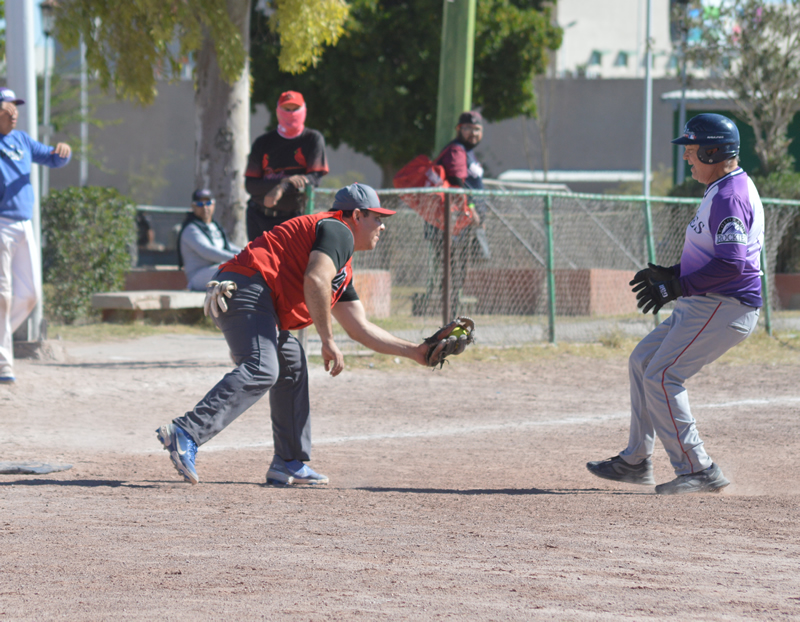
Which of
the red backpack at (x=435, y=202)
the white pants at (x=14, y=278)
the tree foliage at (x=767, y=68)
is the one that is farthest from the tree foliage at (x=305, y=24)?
the tree foliage at (x=767, y=68)

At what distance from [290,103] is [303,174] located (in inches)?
24.6

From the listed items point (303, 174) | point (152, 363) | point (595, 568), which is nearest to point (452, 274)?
point (303, 174)

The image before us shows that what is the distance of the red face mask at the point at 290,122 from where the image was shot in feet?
28.0

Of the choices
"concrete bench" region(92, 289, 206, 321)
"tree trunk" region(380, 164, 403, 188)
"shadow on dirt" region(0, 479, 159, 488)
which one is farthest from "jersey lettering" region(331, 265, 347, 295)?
"tree trunk" region(380, 164, 403, 188)

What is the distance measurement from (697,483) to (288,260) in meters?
2.35

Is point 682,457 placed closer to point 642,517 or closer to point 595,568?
point 642,517

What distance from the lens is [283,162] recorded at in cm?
862

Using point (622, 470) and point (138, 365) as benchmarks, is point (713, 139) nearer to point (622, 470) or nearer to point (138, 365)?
point (622, 470)

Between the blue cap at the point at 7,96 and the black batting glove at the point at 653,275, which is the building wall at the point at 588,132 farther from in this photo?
the black batting glove at the point at 653,275

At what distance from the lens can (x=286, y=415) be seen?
17.1ft

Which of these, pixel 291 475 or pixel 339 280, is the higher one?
pixel 339 280

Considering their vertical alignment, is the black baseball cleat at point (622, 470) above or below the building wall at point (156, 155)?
below

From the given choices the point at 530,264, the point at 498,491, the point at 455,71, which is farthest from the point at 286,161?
the point at 530,264

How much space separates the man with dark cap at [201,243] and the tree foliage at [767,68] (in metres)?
11.8
